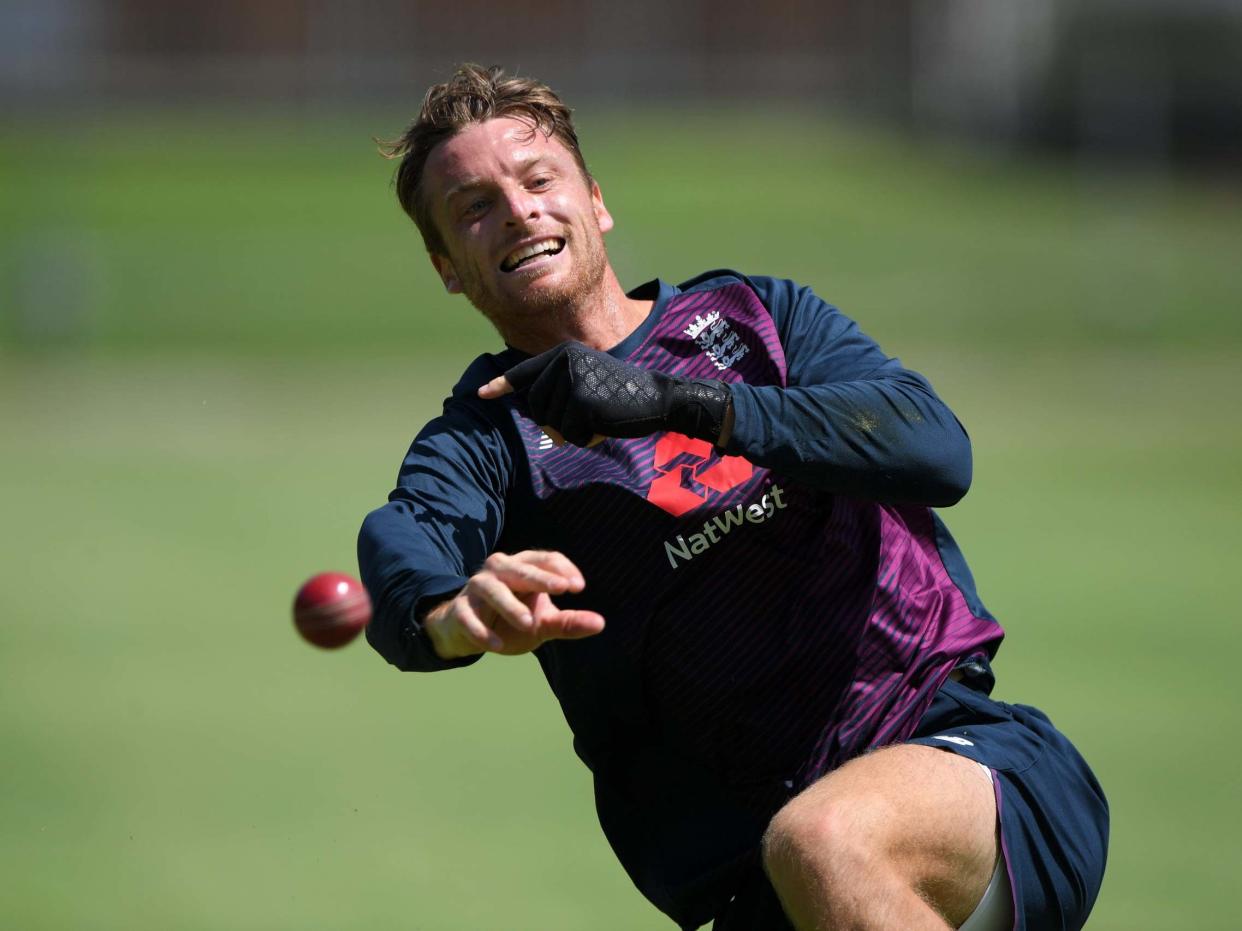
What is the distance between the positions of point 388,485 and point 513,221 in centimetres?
1091

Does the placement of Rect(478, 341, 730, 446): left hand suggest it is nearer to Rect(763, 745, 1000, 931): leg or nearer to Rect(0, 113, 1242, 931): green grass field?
Rect(763, 745, 1000, 931): leg

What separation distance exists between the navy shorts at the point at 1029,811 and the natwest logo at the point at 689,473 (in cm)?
69

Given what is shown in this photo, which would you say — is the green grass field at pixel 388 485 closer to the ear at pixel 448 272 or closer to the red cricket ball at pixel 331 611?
the ear at pixel 448 272

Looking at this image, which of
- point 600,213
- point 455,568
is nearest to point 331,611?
point 455,568

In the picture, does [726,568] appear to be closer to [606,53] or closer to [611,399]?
[611,399]

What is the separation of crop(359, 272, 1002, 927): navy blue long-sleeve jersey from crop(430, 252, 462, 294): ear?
47 cm

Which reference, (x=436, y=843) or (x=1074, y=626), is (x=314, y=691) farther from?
(x=1074, y=626)

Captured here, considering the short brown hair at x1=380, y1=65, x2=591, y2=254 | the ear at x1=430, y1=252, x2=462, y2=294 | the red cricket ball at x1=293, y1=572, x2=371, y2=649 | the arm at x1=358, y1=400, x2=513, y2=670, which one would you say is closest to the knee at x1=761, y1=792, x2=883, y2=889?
the arm at x1=358, y1=400, x2=513, y2=670

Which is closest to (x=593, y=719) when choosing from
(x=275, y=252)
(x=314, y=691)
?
(x=314, y=691)

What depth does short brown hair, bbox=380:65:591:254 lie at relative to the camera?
15.1 feet

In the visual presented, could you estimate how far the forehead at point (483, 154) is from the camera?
455 cm

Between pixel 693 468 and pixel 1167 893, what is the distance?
3.23 meters

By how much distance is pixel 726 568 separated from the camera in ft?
13.8

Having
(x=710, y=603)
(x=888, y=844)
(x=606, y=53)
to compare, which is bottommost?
(x=606, y=53)
